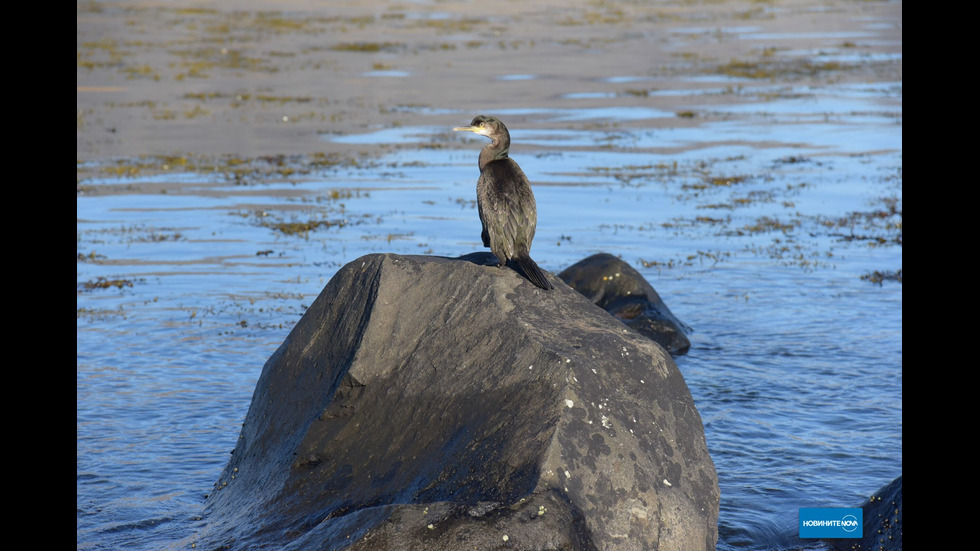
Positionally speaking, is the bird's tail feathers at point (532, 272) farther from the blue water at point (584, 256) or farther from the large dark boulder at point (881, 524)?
the large dark boulder at point (881, 524)

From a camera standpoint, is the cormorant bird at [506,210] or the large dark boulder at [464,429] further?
the cormorant bird at [506,210]

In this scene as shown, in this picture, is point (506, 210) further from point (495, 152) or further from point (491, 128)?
point (491, 128)

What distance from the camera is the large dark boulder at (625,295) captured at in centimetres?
1173

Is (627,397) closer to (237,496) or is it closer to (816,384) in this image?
(237,496)

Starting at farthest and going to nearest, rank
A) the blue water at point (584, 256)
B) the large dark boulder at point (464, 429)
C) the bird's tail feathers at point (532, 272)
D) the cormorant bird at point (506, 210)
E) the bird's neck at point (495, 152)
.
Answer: the blue water at point (584, 256) → the bird's neck at point (495, 152) → the cormorant bird at point (506, 210) → the bird's tail feathers at point (532, 272) → the large dark boulder at point (464, 429)

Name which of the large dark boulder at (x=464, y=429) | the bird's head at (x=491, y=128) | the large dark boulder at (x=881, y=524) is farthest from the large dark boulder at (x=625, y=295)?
the large dark boulder at (x=464, y=429)

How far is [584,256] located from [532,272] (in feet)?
26.7

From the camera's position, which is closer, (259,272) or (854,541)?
(854,541)

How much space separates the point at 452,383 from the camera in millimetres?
6191

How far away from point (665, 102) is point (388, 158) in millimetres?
10064

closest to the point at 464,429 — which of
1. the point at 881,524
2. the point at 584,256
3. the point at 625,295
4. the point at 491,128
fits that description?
the point at 491,128

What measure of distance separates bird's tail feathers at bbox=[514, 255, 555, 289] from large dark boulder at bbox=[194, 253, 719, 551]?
0.21 ft

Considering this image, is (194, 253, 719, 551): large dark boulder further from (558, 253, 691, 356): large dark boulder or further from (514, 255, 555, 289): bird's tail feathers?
(558, 253, 691, 356): large dark boulder
